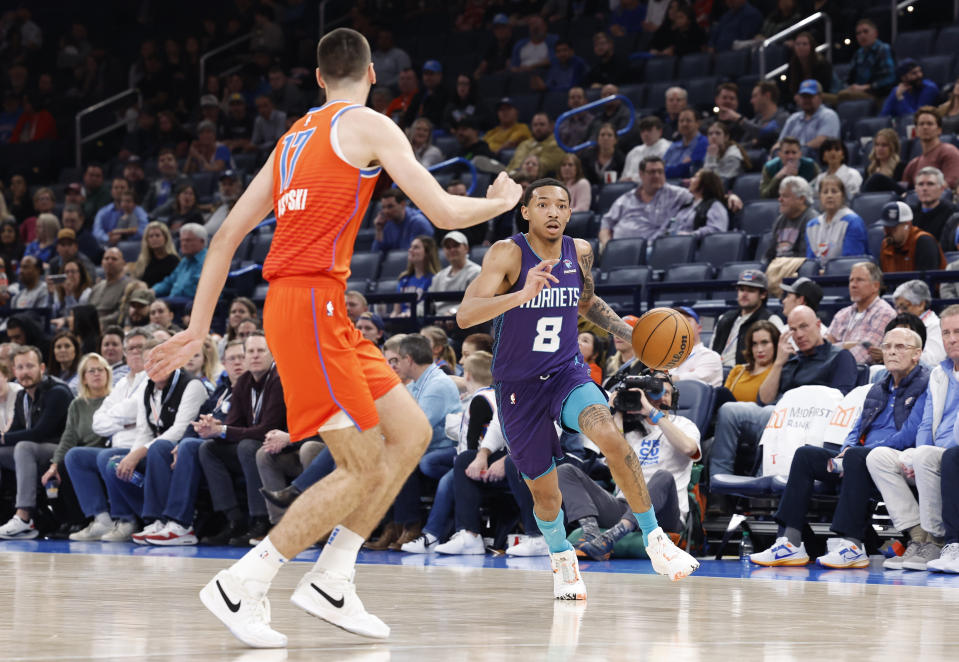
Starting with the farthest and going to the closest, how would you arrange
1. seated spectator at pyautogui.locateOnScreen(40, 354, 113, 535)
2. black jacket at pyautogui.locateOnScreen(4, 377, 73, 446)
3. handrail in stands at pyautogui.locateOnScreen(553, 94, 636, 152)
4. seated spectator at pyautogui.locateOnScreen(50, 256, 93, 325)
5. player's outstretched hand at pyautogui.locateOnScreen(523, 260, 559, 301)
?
handrail in stands at pyautogui.locateOnScreen(553, 94, 636, 152), seated spectator at pyautogui.locateOnScreen(50, 256, 93, 325), black jacket at pyautogui.locateOnScreen(4, 377, 73, 446), seated spectator at pyautogui.locateOnScreen(40, 354, 113, 535), player's outstretched hand at pyautogui.locateOnScreen(523, 260, 559, 301)

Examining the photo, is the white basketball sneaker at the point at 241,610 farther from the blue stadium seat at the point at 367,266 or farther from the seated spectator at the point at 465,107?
the seated spectator at the point at 465,107

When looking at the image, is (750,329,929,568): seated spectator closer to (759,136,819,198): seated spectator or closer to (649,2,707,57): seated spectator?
(759,136,819,198): seated spectator

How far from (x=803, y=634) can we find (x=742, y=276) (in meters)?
5.40

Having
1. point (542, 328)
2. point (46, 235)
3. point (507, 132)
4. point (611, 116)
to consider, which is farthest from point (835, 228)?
point (46, 235)

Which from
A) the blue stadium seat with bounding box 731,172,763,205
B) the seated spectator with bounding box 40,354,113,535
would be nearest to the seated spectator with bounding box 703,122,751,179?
the blue stadium seat with bounding box 731,172,763,205

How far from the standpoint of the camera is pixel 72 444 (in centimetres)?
1093

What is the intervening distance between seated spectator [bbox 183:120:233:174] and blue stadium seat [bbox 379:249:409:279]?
18.1 ft

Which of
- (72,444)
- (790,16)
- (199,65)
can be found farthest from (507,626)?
(199,65)

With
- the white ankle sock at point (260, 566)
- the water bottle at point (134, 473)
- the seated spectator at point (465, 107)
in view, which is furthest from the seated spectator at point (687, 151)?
the white ankle sock at point (260, 566)

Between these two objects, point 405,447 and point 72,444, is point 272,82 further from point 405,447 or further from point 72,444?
point 405,447

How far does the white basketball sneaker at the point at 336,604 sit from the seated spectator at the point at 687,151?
9697 millimetres

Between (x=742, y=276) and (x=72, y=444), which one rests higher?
(x=742, y=276)

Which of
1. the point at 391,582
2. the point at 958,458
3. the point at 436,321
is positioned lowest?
the point at 391,582

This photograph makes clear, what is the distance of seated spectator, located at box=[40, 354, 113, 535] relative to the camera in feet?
35.7
